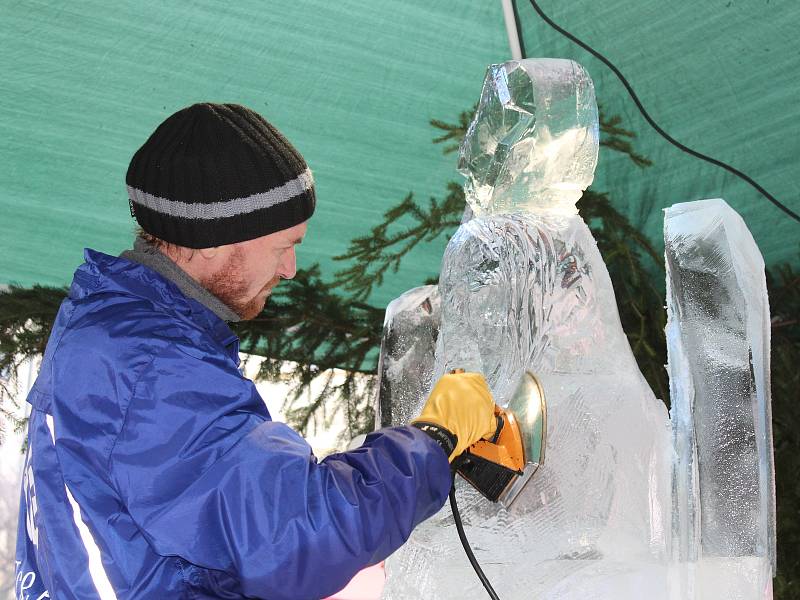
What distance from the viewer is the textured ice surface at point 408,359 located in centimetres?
191

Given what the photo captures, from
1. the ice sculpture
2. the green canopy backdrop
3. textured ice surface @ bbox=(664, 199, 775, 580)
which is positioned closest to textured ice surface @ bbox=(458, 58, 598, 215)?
the ice sculpture

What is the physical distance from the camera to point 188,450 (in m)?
1.25

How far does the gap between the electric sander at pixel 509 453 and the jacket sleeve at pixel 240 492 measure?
0.28m

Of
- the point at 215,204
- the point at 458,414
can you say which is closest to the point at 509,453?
the point at 458,414

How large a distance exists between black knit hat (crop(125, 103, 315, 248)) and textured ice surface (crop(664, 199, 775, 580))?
0.62 meters

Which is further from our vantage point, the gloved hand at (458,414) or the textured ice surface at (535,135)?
the textured ice surface at (535,135)

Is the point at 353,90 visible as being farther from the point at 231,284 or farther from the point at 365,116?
the point at 231,284

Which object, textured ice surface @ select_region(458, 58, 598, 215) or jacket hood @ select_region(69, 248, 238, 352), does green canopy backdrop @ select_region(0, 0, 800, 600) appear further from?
jacket hood @ select_region(69, 248, 238, 352)

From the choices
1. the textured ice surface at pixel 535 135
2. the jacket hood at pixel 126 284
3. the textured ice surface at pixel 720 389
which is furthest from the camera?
the textured ice surface at pixel 535 135

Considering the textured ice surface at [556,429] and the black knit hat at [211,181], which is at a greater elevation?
the black knit hat at [211,181]

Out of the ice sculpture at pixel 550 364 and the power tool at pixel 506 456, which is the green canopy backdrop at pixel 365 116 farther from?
the power tool at pixel 506 456

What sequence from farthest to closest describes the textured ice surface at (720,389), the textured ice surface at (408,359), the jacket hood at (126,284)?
the textured ice surface at (408,359), the textured ice surface at (720,389), the jacket hood at (126,284)

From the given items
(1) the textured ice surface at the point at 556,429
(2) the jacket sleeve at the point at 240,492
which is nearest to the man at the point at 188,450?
(2) the jacket sleeve at the point at 240,492

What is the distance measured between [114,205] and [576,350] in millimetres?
1884
